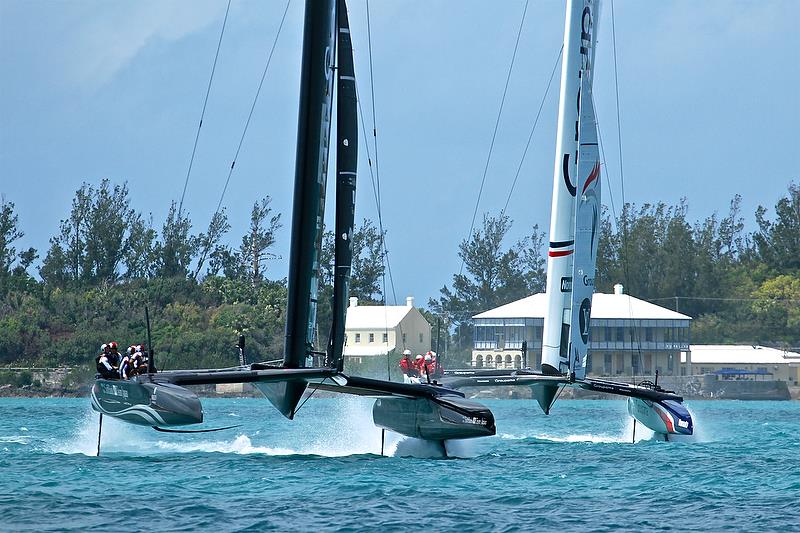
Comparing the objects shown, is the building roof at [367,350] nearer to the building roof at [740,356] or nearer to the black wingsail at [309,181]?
the building roof at [740,356]

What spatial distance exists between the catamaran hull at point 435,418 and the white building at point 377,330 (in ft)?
156

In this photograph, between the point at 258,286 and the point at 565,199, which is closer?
the point at 565,199

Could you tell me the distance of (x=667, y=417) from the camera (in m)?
23.3

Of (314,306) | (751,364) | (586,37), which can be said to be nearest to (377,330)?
(751,364)

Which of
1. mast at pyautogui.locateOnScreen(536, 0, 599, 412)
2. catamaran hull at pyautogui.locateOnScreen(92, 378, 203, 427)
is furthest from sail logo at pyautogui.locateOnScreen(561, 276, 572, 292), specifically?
catamaran hull at pyautogui.locateOnScreen(92, 378, 203, 427)

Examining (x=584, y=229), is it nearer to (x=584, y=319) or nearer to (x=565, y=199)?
(x=565, y=199)

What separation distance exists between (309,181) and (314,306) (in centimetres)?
176

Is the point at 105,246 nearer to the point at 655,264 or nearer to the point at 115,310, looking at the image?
the point at 115,310

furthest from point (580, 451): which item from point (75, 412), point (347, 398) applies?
point (347, 398)

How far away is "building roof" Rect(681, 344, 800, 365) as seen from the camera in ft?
231

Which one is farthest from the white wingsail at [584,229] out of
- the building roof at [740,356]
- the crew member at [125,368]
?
the building roof at [740,356]

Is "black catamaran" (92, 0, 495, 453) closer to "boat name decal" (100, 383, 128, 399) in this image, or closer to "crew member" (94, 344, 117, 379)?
"boat name decal" (100, 383, 128, 399)

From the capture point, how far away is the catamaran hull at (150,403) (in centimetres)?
1672

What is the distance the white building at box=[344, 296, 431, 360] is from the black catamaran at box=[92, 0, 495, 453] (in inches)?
1911
